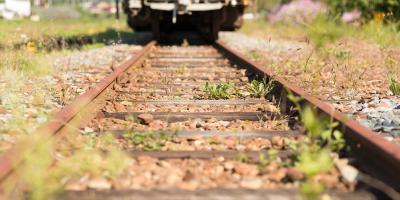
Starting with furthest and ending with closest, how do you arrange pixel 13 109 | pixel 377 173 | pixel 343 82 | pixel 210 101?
pixel 343 82 → pixel 210 101 → pixel 13 109 → pixel 377 173

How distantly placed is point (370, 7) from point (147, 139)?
522 inches

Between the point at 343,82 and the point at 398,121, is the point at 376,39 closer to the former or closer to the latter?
the point at 343,82

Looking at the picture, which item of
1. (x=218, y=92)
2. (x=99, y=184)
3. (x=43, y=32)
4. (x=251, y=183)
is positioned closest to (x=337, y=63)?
(x=218, y=92)

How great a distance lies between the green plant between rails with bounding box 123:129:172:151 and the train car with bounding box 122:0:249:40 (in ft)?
22.8

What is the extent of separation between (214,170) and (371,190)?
0.75 metres

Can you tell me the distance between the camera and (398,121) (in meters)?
3.76

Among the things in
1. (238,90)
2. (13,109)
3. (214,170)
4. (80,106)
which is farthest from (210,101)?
(214,170)

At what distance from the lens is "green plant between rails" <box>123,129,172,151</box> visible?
3.16 meters

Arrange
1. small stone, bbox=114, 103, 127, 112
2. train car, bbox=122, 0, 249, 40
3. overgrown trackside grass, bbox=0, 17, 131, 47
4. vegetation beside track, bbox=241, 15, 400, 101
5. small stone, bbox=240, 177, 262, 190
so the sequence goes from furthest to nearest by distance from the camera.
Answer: train car, bbox=122, 0, 249, 40 → overgrown trackside grass, bbox=0, 17, 131, 47 → vegetation beside track, bbox=241, 15, 400, 101 → small stone, bbox=114, 103, 127, 112 → small stone, bbox=240, 177, 262, 190

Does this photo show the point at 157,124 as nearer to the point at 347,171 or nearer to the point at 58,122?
the point at 58,122

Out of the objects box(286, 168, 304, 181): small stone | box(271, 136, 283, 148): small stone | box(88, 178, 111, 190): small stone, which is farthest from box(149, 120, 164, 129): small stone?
box(286, 168, 304, 181): small stone

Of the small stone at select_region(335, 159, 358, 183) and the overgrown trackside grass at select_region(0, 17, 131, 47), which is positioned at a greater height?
the small stone at select_region(335, 159, 358, 183)

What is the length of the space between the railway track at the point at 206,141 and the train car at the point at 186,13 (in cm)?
508

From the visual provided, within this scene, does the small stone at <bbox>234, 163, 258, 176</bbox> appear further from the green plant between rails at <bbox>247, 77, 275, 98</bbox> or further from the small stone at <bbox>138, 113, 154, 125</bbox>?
the green plant between rails at <bbox>247, 77, 275, 98</bbox>
